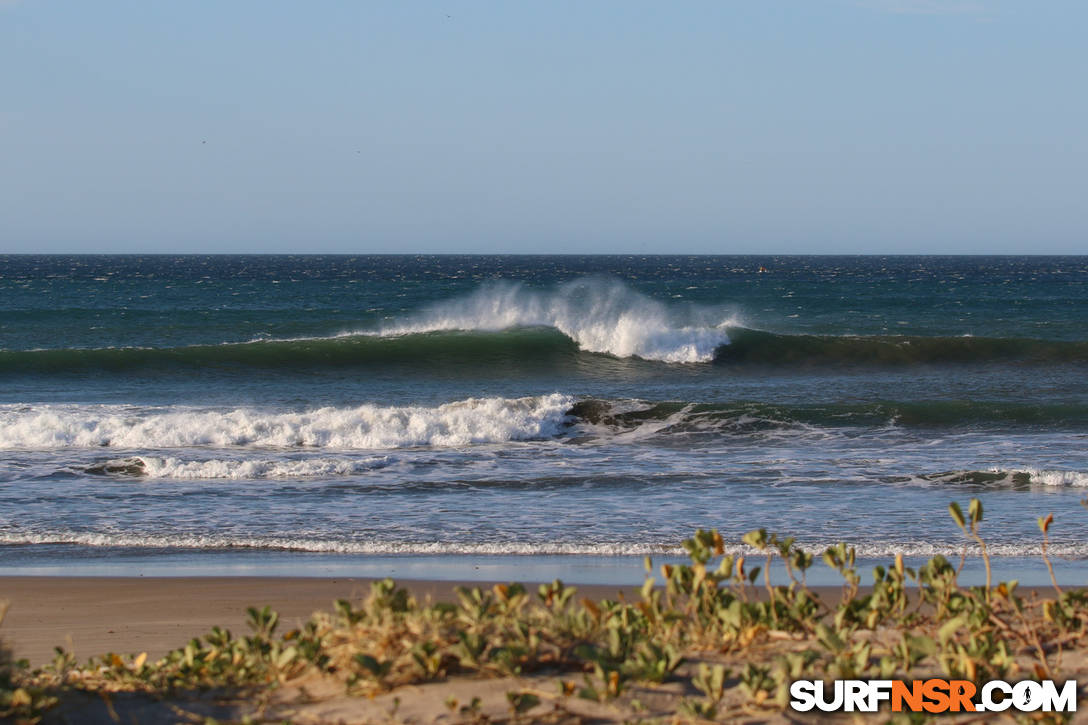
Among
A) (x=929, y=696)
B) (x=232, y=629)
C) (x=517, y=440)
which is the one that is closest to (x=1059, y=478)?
(x=517, y=440)

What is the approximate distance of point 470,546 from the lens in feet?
26.9

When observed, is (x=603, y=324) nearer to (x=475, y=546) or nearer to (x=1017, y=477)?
(x=1017, y=477)

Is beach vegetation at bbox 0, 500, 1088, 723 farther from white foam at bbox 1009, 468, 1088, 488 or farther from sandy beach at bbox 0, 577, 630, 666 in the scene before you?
white foam at bbox 1009, 468, 1088, 488

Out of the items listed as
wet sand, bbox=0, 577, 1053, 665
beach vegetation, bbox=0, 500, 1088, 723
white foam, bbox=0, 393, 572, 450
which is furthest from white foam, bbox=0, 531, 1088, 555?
white foam, bbox=0, 393, 572, 450

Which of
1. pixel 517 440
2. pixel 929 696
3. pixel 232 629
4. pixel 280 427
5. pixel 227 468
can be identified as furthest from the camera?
pixel 517 440

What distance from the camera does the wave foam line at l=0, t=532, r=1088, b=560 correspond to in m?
7.86

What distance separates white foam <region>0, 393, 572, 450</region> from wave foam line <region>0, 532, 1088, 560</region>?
17.8ft

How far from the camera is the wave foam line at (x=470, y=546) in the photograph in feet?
25.8

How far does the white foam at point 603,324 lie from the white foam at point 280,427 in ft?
27.0

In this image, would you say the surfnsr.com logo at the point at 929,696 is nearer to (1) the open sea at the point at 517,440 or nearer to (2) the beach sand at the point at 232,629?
(2) the beach sand at the point at 232,629

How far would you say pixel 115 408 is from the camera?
53.8 ft

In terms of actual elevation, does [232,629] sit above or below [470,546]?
above

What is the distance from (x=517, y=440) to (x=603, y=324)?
432 inches

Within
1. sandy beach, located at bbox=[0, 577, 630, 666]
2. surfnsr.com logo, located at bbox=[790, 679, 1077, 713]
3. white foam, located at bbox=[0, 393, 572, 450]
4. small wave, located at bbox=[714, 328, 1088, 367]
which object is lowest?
white foam, located at bbox=[0, 393, 572, 450]
